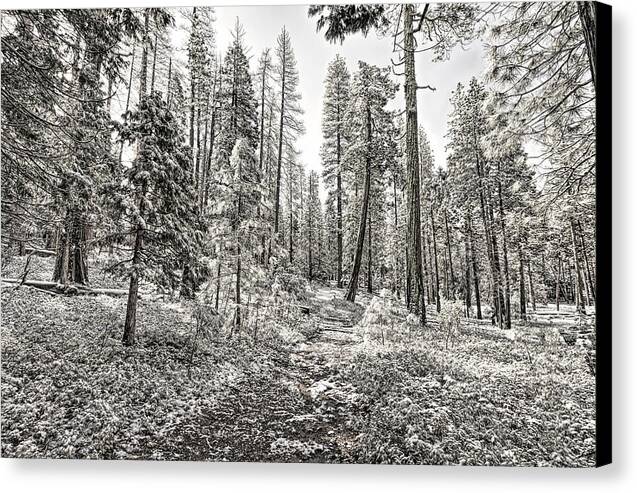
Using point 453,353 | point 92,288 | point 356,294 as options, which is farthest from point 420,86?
point 92,288

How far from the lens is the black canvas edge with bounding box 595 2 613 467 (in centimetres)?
378

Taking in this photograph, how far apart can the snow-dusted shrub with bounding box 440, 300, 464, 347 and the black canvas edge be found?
1.36 m

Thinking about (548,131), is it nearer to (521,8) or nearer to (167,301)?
(521,8)

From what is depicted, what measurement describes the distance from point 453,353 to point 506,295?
33.6 inches

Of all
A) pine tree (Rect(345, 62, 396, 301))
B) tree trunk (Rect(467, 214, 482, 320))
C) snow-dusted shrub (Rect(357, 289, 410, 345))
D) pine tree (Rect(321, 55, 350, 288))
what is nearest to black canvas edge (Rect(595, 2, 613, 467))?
tree trunk (Rect(467, 214, 482, 320))

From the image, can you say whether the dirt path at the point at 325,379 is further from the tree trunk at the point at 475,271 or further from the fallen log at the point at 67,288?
the fallen log at the point at 67,288

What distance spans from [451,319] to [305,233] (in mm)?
1939

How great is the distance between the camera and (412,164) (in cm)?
448

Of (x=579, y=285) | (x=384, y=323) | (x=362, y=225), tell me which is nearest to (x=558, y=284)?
(x=579, y=285)

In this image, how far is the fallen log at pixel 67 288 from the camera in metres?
4.26

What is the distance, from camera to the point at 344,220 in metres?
4.61

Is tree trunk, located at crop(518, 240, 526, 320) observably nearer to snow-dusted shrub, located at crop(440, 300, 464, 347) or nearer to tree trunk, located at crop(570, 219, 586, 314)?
tree trunk, located at crop(570, 219, 586, 314)

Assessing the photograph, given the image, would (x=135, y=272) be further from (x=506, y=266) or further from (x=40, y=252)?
(x=506, y=266)

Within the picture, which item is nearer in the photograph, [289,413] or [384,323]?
[289,413]
